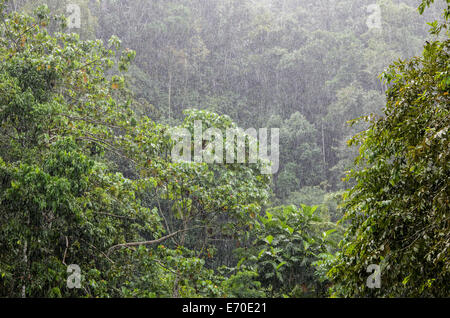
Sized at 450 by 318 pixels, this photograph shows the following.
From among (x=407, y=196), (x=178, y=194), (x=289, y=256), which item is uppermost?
(x=178, y=194)

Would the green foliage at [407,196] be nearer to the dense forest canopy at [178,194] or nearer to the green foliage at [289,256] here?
the dense forest canopy at [178,194]

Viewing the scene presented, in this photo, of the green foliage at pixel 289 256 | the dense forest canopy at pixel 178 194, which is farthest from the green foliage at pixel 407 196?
the green foliage at pixel 289 256

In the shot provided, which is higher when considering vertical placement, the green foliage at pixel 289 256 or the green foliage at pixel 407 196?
the green foliage at pixel 407 196

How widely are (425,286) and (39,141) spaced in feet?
10.6

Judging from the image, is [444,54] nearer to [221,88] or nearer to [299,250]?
[299,250]

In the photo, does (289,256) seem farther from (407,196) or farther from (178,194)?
(407,196)

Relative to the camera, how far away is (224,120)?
661 centimetres

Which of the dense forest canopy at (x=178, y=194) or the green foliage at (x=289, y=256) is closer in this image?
the dense forest canopy at (x=178, y=194)

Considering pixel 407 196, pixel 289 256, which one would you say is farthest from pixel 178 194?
pixel 407 196

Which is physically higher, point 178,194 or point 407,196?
point 178,194

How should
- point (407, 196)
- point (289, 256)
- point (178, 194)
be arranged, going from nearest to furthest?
point (407, 196)
point (178, 194)
point (289, 256)

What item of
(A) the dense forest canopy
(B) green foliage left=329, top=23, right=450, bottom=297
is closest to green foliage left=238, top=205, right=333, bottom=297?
(A) the dense forest canopy

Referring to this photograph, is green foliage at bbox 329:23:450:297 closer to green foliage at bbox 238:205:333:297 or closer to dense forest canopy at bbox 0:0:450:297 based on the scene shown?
dense forest canopy at bbox 0:0:450:297

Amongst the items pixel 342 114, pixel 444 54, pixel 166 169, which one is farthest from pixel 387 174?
pixel 342 114
